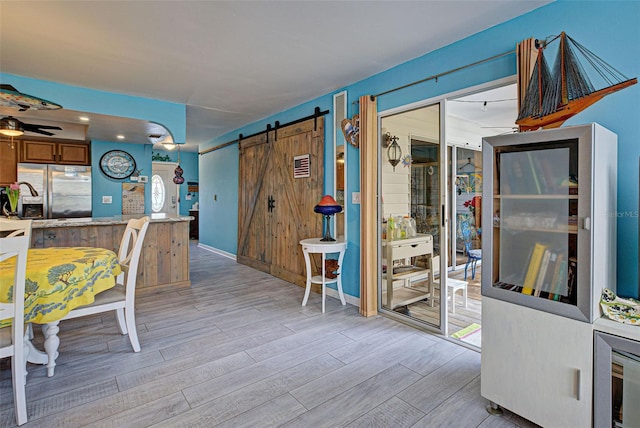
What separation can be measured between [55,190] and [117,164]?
1.04 metres

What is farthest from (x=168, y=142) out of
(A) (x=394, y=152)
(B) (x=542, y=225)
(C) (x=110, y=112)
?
(B) (x=542, y=225)

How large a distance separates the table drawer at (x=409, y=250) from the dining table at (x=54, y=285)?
2630 millimetres

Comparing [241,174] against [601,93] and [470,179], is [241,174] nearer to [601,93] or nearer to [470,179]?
[470,179]

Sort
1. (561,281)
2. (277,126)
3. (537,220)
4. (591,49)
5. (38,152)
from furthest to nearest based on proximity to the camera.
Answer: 1. (38,152)
2. (277,126)
3. (591,49)
4. (537,220)
5. (561,281)

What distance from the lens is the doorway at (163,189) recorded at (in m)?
8.88

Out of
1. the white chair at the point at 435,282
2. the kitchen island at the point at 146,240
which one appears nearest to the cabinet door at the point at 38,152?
the kitchen island at the point at 146,240

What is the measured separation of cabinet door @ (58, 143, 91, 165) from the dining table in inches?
160

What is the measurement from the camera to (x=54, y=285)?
2.04 meters

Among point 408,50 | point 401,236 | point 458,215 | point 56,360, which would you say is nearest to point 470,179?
point 458,215

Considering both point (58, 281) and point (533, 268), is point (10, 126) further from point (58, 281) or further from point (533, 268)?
point (533, 268)

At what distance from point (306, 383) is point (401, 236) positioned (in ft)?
6.20

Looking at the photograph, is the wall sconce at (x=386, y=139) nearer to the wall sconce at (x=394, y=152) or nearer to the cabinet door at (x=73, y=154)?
the wall sconce at (x=394, y=152)

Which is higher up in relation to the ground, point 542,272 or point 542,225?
point 542,225

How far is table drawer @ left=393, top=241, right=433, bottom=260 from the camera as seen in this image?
338 centimetres
